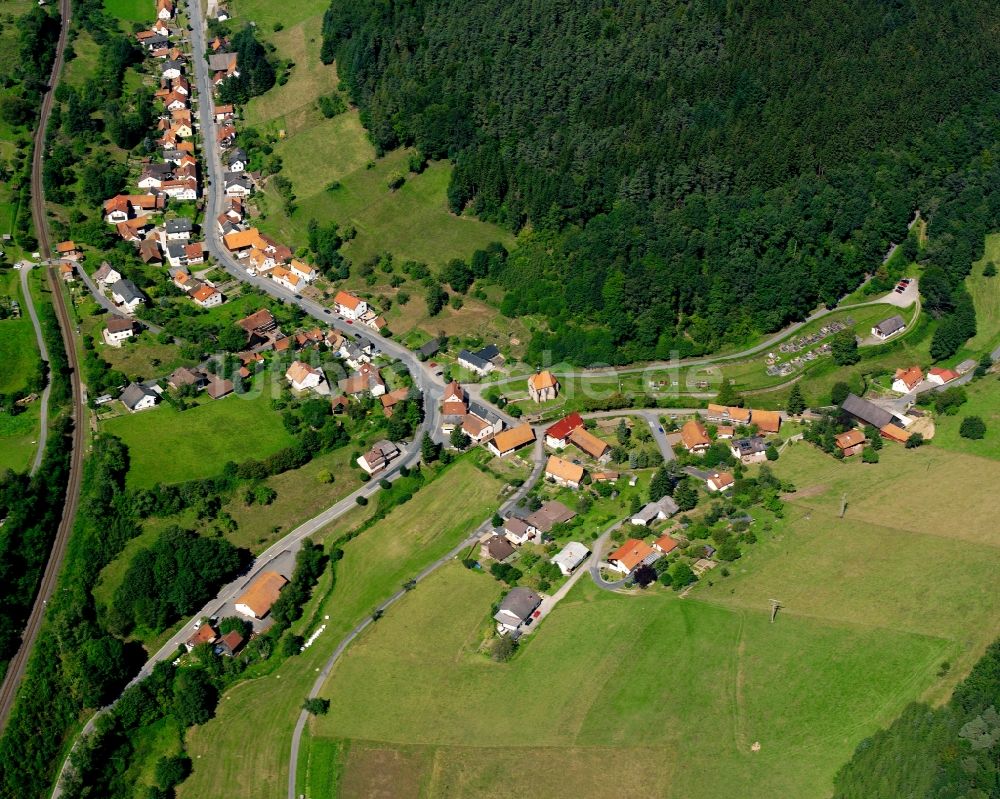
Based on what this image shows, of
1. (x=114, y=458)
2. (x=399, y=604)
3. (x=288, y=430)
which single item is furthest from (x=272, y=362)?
(x=399, y=604)

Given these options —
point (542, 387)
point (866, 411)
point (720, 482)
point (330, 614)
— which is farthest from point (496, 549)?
point (866, 411)

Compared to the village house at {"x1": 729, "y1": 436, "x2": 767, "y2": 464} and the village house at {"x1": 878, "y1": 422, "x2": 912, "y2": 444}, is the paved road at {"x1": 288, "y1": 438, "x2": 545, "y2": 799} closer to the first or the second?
the village house at {"x1": 729, "y1": 436, "x2": 767, "y2": 464}

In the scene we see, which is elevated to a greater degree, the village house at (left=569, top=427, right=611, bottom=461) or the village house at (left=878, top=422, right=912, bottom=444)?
the village house at (left=878, top=422, right=912, bottom=444)

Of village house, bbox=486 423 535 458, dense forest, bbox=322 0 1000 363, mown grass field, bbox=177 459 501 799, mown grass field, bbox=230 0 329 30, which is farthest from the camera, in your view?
mown grass field, bbox=230 0 329 30

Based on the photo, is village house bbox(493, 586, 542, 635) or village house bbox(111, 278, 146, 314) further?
village house bbox(111, 278, 146, 314)

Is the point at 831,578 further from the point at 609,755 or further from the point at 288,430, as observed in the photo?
the point at 288,430

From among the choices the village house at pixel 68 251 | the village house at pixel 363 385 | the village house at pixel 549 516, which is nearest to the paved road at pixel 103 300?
the village house at pixel 68 251

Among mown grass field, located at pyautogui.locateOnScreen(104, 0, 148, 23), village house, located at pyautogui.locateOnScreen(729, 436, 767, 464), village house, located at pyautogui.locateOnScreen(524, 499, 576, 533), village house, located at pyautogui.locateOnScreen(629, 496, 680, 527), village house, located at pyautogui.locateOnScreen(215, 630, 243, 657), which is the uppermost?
mown grass field, located at pyautogui.locateOnScreen(104, 0, 148, 23)

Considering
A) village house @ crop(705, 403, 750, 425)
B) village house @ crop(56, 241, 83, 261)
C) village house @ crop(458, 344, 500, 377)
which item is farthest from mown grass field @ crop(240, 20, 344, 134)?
village house @ crop(705, 403, 750, 425)

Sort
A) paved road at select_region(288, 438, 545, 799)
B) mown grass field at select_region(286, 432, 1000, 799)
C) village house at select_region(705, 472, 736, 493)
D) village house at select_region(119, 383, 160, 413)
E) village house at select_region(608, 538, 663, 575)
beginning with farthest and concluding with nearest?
village house at select_region(119, 383, 160, 413) < village house at select_region(705, 472, 736, 493) < village house at select_region(608, 538, 663, 575) < paved road at select_region(288, 438, 545, 799) < mown grass field at select_region(286, 432, 1000, 799)
